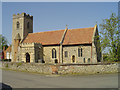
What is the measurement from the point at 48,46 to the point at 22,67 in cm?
1129

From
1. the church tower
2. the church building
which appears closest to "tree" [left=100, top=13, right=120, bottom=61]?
the church building

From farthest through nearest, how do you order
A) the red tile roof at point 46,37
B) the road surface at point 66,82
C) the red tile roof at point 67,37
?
1. the red tile roof at point 46,37
2. the red tile roof at point 67,37
3. the road surface at point 66,82

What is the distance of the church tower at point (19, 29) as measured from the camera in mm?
38875

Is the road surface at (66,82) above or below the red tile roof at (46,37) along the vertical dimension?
below

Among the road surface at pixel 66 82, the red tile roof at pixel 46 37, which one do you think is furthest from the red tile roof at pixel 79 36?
the road surface at pixel 66 82

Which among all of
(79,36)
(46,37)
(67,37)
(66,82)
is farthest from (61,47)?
(66,82)

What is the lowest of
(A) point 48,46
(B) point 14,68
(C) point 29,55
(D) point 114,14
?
(B) point 14,68

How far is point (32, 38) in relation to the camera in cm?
3856

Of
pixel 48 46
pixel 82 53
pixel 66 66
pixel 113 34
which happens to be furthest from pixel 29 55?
pixel 113 34

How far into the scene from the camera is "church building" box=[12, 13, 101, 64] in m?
30.2

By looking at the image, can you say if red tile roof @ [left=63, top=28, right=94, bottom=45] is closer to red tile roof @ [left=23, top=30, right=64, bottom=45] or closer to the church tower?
red tile roof @ [left=23, top=30, right=64, bottom=45]

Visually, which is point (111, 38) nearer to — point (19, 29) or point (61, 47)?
point (61, 47)

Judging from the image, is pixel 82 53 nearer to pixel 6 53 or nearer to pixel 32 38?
pixel 32 38

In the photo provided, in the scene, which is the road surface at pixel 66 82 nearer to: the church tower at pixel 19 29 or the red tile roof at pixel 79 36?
the red tile roof at pixel 79 36
